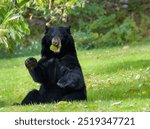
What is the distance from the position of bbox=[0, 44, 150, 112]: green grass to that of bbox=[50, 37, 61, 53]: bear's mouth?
963 mm

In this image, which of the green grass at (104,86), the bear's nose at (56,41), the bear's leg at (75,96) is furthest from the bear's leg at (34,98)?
the bear's nose at (56,41)

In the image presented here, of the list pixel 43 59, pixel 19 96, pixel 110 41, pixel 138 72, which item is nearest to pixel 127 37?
pixel 110 41

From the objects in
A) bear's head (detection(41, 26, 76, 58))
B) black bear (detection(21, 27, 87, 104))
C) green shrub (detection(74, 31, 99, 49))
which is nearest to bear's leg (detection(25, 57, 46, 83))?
black bear (detection(21, 27, 87, 104))

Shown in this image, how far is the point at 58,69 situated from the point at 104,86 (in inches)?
140

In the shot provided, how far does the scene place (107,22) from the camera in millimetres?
31047

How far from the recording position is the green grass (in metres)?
10.1

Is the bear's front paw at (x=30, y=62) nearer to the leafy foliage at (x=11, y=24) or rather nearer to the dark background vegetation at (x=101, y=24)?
the leafy foliage at (x=11, y=24)

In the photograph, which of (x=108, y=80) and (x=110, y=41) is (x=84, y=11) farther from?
(x=108, y=80)

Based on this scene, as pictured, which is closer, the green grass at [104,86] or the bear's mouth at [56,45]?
the green grass at [104,86]

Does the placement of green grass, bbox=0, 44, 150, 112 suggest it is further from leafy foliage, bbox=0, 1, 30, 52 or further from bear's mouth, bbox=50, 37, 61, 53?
leafy foliage, bbox=0, 1, 30, 52

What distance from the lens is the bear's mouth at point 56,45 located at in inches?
424

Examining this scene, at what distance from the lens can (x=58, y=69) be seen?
36.2 ft

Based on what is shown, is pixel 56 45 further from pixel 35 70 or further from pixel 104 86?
pixel 104 86

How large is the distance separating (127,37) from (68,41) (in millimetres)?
18847
